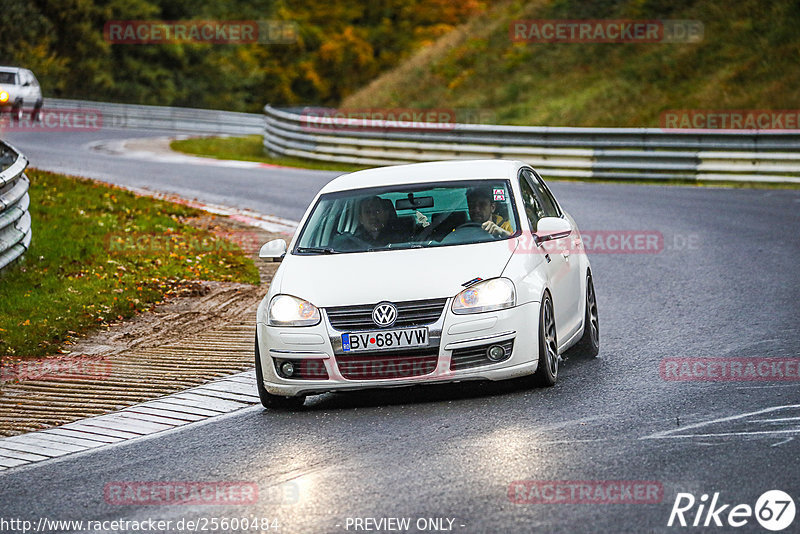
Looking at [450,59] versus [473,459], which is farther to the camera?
[450,59]

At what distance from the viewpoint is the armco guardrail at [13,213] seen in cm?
1316

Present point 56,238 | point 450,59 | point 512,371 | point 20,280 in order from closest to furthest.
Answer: point 512,371, point 20,280, point 56,238, point 450,59

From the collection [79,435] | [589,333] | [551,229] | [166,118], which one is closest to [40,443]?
[79,435]

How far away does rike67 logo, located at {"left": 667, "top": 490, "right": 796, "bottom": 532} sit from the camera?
17.7 feet

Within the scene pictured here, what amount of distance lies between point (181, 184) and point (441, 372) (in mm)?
16953

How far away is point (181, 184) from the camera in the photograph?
955 inches

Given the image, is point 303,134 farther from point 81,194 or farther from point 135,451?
point 135,451

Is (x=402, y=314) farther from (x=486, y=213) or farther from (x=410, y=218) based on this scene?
(x=486, y=213)

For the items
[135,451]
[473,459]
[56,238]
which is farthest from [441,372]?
[56,238]

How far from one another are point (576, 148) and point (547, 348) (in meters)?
17.0

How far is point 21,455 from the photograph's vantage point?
7750mm

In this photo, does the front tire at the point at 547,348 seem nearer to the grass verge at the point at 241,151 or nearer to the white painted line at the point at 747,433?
the white painted line at the point at 747,433

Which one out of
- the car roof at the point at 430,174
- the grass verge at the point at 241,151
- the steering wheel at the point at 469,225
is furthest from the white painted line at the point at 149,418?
the grass verge at the point at 241,151

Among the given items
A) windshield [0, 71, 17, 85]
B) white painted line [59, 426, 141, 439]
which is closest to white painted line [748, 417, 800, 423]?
white painted line [59, 426, 141, 439]
